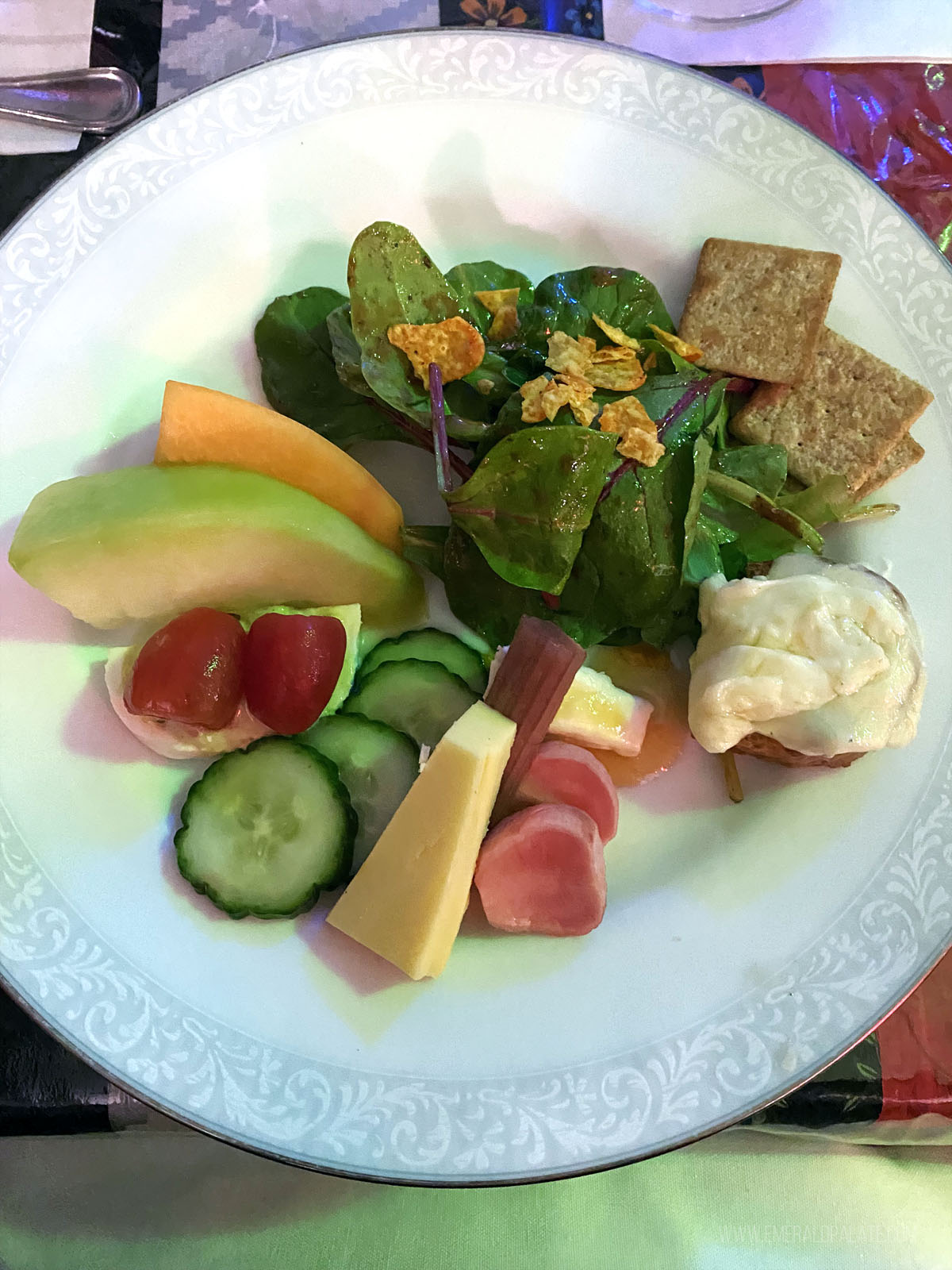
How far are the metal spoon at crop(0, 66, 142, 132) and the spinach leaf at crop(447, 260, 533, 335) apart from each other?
0.72m

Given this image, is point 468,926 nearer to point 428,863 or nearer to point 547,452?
point 428,863

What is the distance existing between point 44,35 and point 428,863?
5.77 ft

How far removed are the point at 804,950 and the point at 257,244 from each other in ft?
4.73

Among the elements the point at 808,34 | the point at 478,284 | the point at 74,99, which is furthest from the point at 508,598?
the point at 808,34

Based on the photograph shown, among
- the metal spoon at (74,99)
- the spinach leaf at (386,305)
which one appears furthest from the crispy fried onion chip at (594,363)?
the metal spoon at (74,99)

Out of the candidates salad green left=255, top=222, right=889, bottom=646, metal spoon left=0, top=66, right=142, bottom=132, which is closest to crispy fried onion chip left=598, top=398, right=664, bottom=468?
salad green left=255, top=222, right=889, bottom=646

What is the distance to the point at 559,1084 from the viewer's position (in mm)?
1034

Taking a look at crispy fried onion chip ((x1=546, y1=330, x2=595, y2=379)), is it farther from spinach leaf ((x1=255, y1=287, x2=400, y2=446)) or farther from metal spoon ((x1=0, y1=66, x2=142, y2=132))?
metal spoon ((x1=0, y1=66, x2=142, y2=132))

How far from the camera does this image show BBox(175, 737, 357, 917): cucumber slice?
1.11 m

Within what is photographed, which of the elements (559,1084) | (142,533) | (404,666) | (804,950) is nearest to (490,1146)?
(559,1084)

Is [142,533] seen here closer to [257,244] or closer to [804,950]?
[257,244]

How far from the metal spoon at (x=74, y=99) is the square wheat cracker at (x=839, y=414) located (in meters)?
1.31

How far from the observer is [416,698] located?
4.09 ft

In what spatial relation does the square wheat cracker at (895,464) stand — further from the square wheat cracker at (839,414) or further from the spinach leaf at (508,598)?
the spinach leaf at (508,598)
